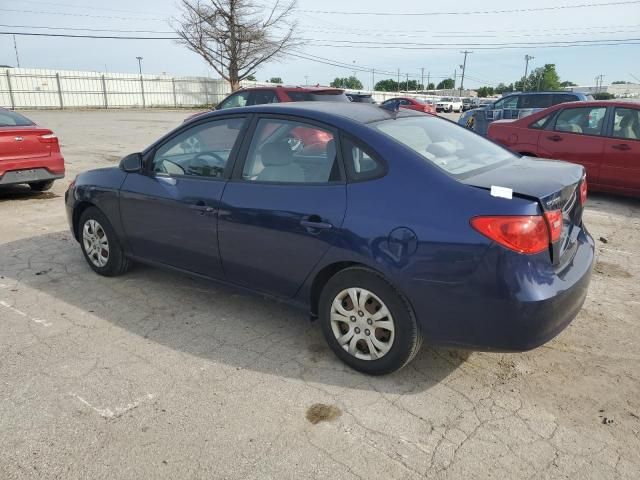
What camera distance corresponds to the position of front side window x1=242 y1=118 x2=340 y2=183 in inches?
127

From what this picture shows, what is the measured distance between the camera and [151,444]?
255 cm

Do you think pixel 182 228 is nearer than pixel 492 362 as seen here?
No

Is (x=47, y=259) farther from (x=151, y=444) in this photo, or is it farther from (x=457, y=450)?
(x=457, y=450)

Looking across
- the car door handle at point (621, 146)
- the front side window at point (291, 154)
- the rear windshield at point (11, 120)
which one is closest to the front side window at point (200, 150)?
the front side window at point (291, 154)

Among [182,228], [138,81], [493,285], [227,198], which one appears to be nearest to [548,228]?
[493,285]

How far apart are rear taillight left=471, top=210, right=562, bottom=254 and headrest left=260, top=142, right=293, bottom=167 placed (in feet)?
4.43

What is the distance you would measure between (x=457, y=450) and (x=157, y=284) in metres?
2.99

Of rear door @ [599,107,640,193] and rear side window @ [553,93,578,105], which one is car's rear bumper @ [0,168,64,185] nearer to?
rear door @ [599,107,640,193]

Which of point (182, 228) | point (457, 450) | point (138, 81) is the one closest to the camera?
point (457, 450)

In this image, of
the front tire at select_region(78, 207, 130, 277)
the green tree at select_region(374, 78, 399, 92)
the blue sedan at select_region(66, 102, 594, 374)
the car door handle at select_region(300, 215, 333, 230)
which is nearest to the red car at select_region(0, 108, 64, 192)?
the front tire at select_region(78, 207, 130, 277)

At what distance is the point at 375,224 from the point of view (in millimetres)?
2869

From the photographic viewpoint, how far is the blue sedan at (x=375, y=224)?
264 cm

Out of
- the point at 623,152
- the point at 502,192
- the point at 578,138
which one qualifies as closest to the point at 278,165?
the point at 502,192

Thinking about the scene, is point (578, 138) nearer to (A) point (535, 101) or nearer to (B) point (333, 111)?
(B) point (333, 111)
